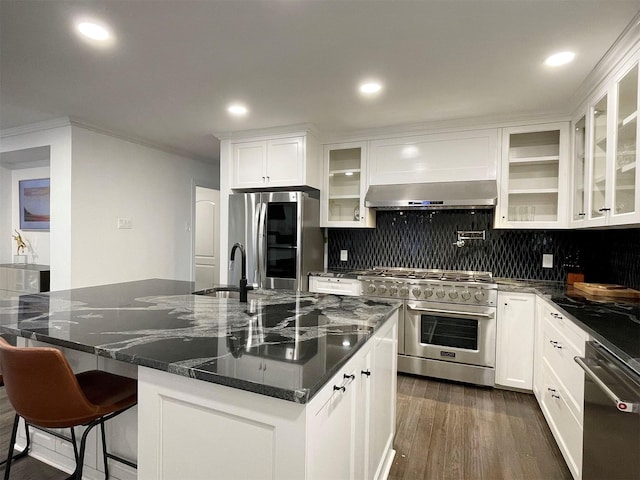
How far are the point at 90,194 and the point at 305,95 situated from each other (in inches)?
100

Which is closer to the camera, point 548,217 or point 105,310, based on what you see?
point 105,310

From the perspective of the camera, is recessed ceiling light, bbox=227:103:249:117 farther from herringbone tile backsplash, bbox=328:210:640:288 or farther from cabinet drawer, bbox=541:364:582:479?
cabinet drawer, bbox=541:364:582:479

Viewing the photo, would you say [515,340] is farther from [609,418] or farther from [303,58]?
[303,58]

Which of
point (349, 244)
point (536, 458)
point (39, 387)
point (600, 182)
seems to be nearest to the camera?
point (39, 387)

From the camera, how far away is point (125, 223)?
405 cm

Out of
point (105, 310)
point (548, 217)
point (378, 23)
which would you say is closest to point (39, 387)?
point (105, 310)

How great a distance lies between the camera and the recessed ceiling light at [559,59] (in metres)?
2.05

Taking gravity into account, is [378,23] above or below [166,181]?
above

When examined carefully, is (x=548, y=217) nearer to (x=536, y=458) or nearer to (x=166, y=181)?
(x=536, y=458)

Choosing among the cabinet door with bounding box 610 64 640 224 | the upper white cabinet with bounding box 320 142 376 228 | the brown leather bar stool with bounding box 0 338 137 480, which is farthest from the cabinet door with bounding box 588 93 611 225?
the brown leather bar stool with bounding box 0 338 137 480

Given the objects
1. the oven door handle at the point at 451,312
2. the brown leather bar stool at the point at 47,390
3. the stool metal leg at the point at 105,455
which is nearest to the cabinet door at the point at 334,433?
the brown leather bar stool at the point at 47,390

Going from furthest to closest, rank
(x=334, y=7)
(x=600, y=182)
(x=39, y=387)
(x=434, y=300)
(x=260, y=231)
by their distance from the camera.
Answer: (x=260, y=231) → (x=434, y=300) → (x=600, y=182) → (x=334, y=7) → (x=39, y=387)

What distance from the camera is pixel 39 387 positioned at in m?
1.22

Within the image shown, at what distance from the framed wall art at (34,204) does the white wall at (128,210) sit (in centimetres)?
123
